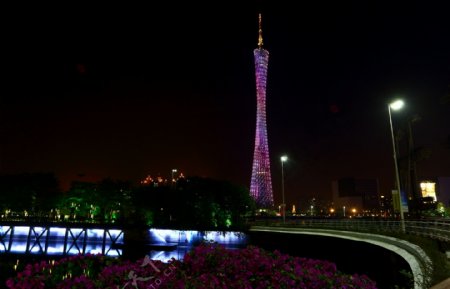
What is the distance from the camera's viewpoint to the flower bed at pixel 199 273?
677 cm

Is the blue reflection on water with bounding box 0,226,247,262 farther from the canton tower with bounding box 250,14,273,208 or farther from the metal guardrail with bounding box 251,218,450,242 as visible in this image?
the canton tower with bounding box 250,14,273,208

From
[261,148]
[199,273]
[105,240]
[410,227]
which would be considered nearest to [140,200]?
[105,240]

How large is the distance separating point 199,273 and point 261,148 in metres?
80.6

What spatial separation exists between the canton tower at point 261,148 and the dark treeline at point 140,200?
16.7 m

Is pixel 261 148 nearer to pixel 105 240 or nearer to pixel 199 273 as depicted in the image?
pixel 105 240

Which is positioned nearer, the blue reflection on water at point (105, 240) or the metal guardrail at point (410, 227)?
the metal guardrail at point (410, 227)

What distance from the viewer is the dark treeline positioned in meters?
68.3

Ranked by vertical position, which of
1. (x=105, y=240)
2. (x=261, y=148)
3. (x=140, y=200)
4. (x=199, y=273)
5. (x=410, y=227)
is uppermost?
(x=261, y=148)

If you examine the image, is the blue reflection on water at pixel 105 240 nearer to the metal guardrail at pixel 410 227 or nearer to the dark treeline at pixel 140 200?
the dark treeline at pixel 140 200

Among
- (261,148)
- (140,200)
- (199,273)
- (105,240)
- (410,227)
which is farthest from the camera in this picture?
(261,148)

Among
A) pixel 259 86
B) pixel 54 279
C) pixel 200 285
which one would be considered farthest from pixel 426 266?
pixel 259 86

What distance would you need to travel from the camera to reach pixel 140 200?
238ft

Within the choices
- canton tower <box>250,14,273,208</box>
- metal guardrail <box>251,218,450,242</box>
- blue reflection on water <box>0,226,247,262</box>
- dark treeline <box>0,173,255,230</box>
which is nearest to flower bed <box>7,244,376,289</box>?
metal guardrail <box>251,218,450,242</box>

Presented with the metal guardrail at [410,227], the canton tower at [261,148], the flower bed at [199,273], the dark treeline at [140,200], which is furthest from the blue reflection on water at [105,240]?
the flower bed at [199,273]
